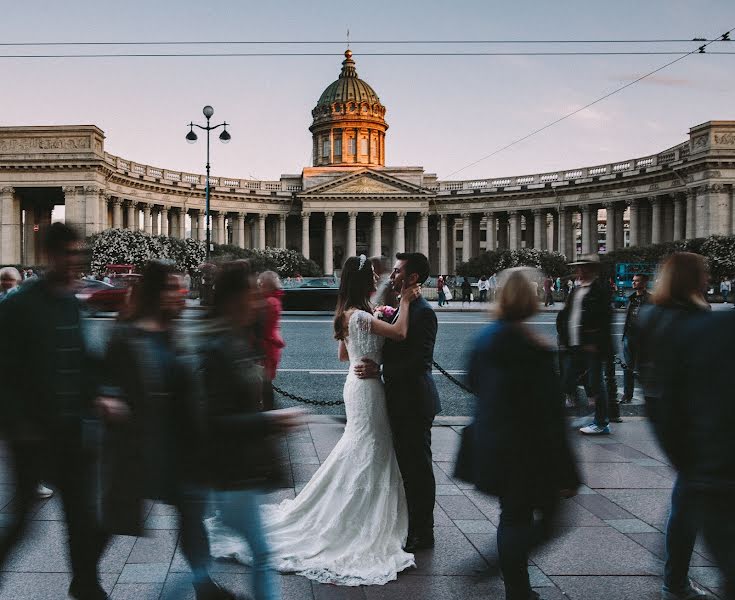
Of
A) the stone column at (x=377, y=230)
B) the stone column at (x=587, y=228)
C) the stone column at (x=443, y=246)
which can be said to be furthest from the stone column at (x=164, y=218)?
the stone column at (x=587, y=228)

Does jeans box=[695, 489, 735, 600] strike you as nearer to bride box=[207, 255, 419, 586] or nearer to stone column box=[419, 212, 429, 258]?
bride box=[207, 255, 419, 586]

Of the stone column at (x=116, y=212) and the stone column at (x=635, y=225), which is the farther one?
the stone column at (x=635, y=225)

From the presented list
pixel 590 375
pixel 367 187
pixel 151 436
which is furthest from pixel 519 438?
pixel 367 187

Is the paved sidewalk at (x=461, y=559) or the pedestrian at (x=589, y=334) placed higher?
the pedestrian at (x=589, y=334)

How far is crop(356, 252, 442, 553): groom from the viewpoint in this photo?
4.62 m

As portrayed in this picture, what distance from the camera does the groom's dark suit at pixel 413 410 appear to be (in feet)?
15.2

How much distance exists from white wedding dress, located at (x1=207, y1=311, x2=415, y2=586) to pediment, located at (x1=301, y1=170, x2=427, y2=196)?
2829 inches

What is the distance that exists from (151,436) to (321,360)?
11.6 m

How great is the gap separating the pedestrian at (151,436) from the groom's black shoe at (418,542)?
164 centimetres

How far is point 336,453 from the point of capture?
4684mm

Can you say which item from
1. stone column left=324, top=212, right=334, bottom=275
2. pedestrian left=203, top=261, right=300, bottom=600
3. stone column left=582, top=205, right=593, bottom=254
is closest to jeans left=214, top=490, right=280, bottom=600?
pedestrian left=203, top=261, right=300, bottom=600

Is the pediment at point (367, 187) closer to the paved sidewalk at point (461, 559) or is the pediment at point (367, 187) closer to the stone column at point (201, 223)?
the stone column at point (201, 223)

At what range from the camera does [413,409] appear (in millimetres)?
4633

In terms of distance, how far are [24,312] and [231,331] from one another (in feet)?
3.62
